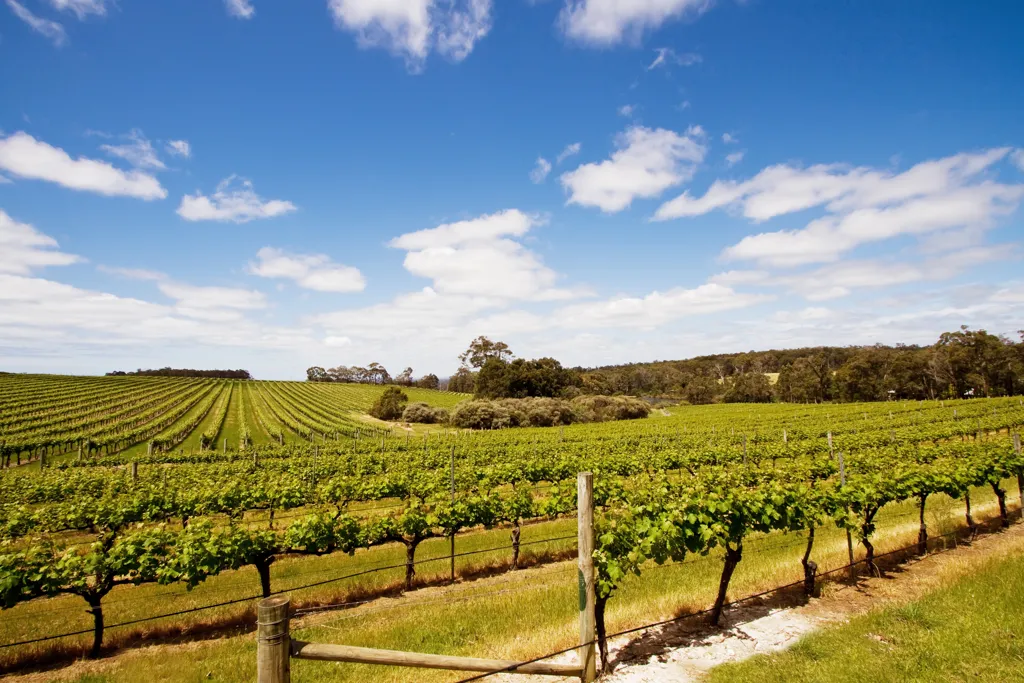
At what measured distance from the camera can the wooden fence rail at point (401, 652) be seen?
3119 millimetres

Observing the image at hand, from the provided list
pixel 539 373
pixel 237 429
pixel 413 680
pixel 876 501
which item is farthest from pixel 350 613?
pixel 539 373

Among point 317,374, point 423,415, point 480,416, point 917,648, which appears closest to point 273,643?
point 917,648

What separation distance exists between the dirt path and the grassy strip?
1.17 feet

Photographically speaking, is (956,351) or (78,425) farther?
(956,351)

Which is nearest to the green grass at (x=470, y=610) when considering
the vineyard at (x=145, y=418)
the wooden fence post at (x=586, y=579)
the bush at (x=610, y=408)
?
the wooden fence post at (x=586, y=579)

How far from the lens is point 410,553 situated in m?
10.9

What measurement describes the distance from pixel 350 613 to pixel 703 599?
667 centimetres

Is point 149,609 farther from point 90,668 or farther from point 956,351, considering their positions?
point 956,351

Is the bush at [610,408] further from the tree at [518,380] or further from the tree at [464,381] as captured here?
the tree at [464,381]

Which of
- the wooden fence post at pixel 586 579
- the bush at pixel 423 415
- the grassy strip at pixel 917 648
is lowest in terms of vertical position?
the bush at pixel 423 415

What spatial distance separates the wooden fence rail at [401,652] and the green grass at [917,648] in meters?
1.76

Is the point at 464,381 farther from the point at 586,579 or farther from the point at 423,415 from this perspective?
the point at 586,579

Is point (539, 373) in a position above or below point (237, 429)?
above

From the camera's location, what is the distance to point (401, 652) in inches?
138
